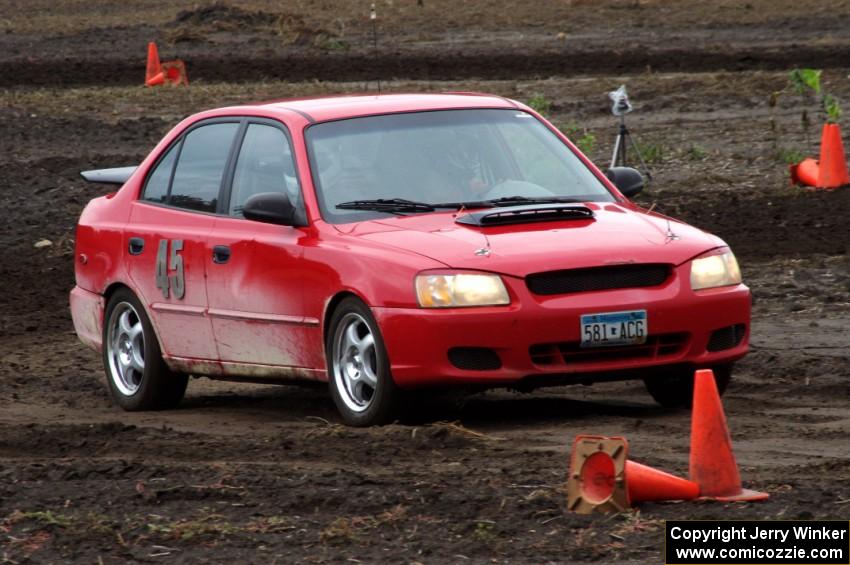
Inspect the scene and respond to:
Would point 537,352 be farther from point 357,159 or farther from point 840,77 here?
point 840,77

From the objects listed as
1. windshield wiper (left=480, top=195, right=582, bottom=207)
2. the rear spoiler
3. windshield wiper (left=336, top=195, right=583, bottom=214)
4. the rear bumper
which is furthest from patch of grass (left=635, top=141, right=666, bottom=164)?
windshield wiper (left=336, top=195, right=583, bottom=214)

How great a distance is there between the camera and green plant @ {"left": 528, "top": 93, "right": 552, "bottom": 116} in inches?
930

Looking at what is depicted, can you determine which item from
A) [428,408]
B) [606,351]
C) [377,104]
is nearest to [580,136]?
[377,104]

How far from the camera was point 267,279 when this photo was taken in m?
9.82

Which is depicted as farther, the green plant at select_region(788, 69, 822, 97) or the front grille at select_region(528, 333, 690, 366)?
the green plant at select_region(788, 69, 822, 97)

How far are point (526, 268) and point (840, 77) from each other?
18.0 m

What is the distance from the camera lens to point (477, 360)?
8.98 metres

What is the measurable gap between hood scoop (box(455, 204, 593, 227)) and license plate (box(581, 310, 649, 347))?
0.71 m

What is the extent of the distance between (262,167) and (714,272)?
8.07 feet

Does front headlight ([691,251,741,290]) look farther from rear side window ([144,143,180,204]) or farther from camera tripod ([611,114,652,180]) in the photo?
camera tripod ([611,114,652,180])

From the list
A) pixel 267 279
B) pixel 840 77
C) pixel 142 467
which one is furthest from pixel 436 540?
pixel 840 77

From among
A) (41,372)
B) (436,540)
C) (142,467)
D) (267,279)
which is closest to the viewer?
(436,540)

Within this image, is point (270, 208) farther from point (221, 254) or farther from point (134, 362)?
point (134, 362)

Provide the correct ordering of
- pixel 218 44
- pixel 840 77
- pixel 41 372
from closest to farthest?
pixel 41 372
pixel 840 77
pixel 218 44
